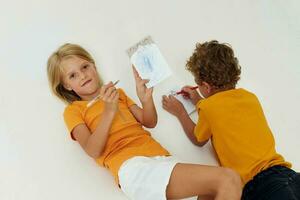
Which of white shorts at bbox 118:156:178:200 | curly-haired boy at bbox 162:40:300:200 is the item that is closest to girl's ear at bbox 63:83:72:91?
white shorts at bbox 118:156:178:200

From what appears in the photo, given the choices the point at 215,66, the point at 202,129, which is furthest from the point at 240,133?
the point at 215,66

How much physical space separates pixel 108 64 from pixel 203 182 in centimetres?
69

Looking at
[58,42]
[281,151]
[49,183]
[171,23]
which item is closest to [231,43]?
[171,23]

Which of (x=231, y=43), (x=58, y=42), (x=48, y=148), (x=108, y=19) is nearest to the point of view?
(x=48, y=148)

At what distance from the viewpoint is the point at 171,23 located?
1864mm

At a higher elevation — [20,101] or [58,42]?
[58,42]

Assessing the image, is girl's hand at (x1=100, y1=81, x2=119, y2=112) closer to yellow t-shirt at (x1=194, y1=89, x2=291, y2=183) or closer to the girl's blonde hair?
the girl's blonde hair

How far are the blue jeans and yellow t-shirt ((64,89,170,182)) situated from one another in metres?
0.31

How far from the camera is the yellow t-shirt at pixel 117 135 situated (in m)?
1.36

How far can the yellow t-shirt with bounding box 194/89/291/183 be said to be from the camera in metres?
1.33

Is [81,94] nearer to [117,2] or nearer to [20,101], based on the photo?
[20,101]

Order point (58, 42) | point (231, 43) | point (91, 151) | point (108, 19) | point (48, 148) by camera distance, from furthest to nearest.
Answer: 1. point (231, 43)
2. point (108, 19)
3. point (58, 42)
4. point (48, 148)
5. point (91, 151)

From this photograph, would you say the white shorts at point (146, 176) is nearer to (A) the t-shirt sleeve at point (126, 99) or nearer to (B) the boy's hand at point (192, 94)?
(A) the t-shirt sleeve at point (126, 99)

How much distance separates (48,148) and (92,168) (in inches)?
6.8
